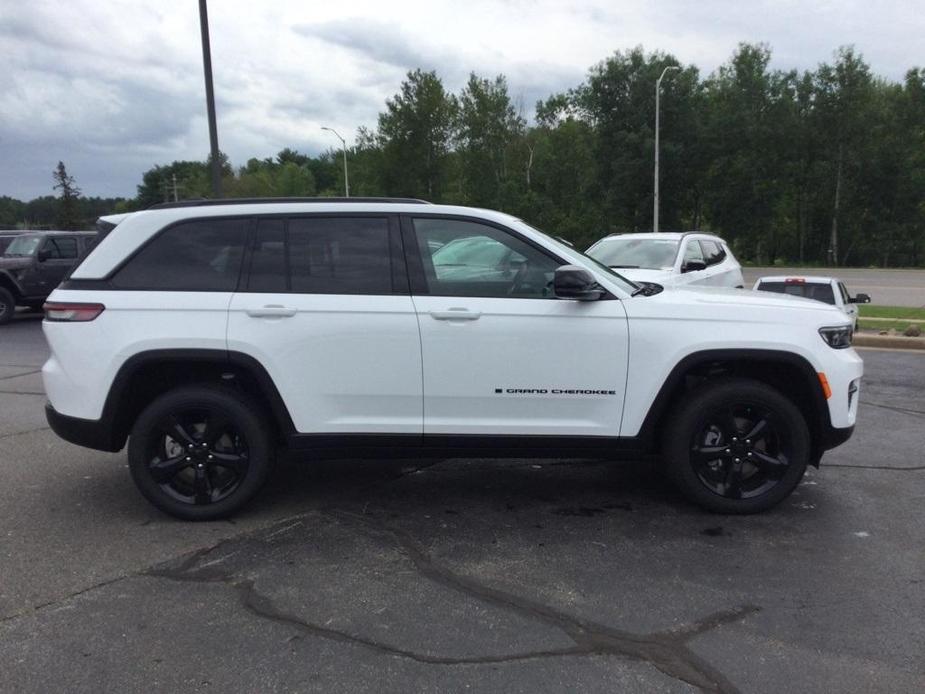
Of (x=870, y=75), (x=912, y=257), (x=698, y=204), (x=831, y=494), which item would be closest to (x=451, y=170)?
(x=698, y=204)

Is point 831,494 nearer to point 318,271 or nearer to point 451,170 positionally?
point 318,271

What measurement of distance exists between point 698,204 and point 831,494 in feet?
165

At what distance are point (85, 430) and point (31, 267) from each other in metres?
13.7

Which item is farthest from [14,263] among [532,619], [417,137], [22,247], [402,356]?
[417,137]

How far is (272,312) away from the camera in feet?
13.8

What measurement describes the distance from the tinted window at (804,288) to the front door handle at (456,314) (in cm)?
1063

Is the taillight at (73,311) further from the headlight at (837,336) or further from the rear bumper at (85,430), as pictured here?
the headlight at (837,336)

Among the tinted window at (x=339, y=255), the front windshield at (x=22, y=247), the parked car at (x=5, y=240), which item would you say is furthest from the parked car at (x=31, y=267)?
the tinted window at (x=339, y=255)

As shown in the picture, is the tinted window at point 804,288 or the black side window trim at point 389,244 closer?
the black side window trim at point 389,244

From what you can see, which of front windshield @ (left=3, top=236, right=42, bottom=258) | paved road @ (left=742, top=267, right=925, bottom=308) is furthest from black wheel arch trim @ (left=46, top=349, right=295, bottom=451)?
paved road @ (left=742, top=267, right=925, bottom=308)

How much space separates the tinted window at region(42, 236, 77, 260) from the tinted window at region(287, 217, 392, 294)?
47.0 feet

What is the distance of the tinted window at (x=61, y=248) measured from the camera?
16.2 m

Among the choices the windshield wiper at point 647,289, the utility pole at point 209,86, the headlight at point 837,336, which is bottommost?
the headlight at point 837,336

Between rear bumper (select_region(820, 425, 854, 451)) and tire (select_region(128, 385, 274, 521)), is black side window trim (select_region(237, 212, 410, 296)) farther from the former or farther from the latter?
rear bumper (select_region(820, 425, 854, 451))
